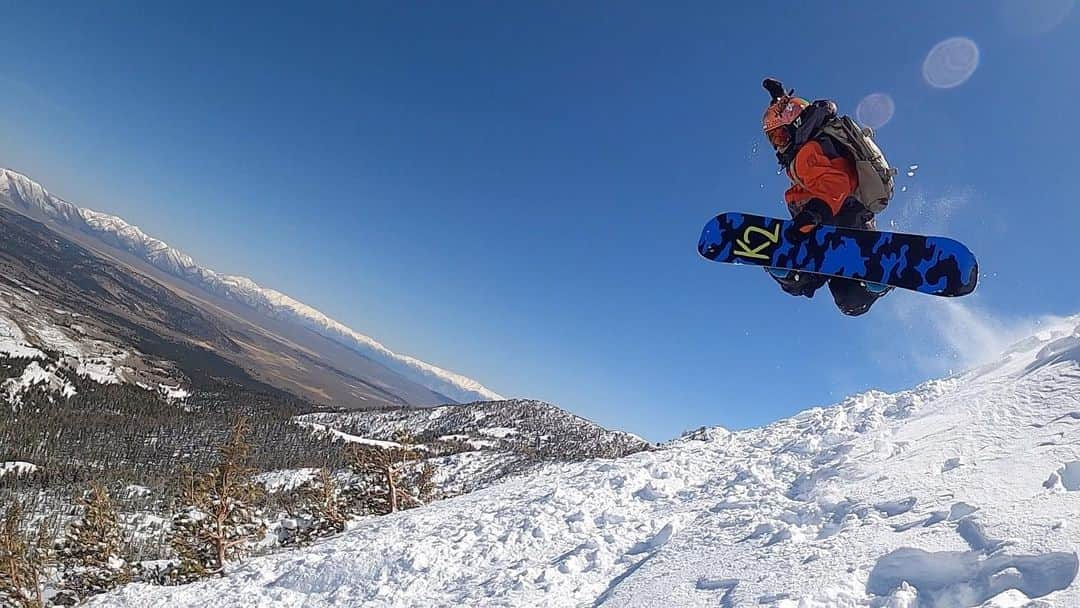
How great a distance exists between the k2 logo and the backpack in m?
1.45

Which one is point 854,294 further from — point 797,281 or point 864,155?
point 864,155

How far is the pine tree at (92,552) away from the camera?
38375 millimetres

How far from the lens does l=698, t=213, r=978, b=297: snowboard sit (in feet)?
25.9

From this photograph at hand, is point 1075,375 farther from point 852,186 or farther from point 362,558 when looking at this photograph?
point 362,558

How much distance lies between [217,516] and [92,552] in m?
17.7

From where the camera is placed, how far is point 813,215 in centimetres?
834

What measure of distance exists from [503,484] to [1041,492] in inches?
719

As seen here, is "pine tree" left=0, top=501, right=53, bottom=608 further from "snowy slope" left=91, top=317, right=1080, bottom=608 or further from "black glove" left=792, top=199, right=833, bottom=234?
"black glove" left=792, top=199, right=833, bottom=234

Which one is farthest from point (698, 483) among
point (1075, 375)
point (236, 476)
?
point (236, 476)

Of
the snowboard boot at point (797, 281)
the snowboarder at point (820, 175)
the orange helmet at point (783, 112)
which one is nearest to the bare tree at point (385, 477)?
the snowboard boot at point (797, 281)

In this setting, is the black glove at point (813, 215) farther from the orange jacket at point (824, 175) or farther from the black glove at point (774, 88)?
the black glove at point (774, 88)

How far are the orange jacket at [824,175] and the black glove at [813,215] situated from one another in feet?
0.24

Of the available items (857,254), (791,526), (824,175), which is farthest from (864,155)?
(791,526)

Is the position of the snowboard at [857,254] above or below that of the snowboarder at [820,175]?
below
